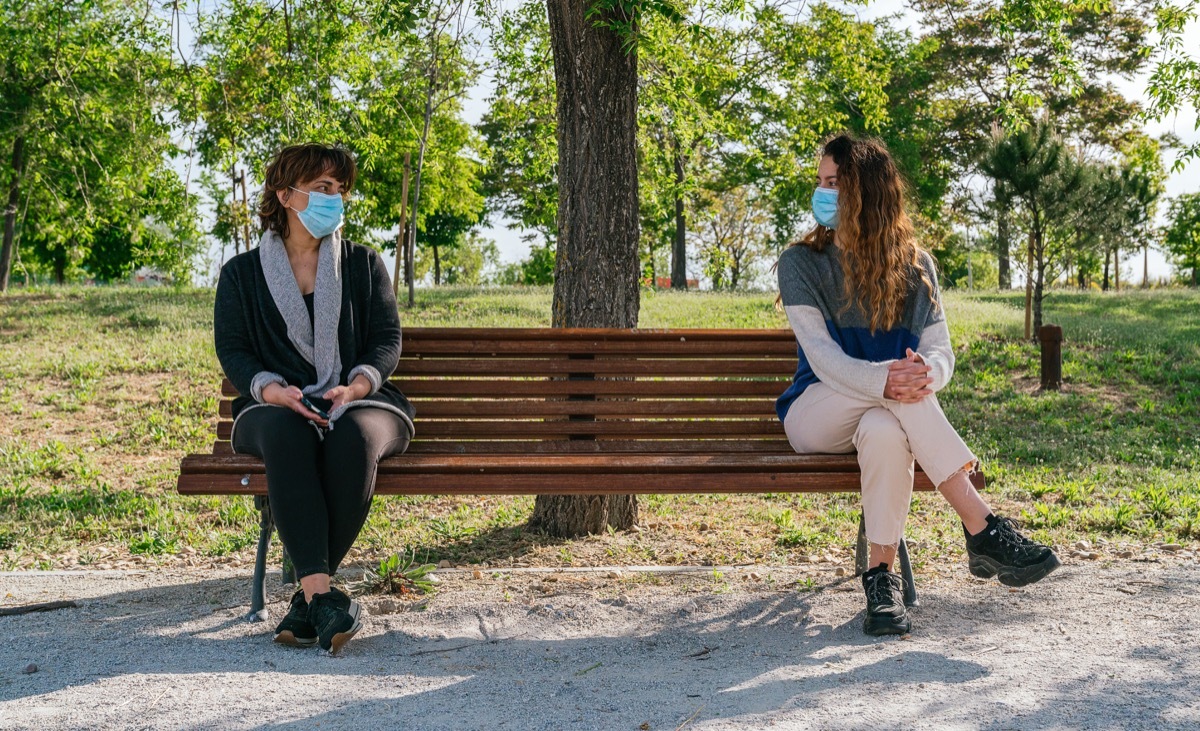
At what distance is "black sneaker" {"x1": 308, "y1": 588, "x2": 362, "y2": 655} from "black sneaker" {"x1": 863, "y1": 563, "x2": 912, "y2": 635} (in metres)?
1.78

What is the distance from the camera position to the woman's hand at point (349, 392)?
398 cm

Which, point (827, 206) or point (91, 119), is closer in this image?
point (827, 206)

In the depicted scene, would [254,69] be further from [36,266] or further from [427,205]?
[36,266]

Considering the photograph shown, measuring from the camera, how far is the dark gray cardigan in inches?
163

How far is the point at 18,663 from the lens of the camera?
3592mm

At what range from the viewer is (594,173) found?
5.46 m

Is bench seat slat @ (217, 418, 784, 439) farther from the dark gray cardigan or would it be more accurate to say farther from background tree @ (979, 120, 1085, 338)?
background tree @ (979, 120, 1085, 338)

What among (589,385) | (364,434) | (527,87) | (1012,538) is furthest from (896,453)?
(527,87)

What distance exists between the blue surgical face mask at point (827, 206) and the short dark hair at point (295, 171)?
1.85 m

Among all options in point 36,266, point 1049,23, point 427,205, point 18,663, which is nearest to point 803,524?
point 1049,23

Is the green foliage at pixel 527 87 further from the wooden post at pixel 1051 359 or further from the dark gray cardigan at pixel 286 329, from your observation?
the wooden post at pixel 1051 359

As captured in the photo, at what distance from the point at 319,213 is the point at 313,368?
0.61 meters

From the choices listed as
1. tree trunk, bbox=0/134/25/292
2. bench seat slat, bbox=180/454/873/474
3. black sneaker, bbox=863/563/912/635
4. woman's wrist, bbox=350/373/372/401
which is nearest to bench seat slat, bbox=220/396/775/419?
woman's wrist, bbox=350/373/372/401

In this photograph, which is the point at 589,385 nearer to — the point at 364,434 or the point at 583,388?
the point at 583,388
